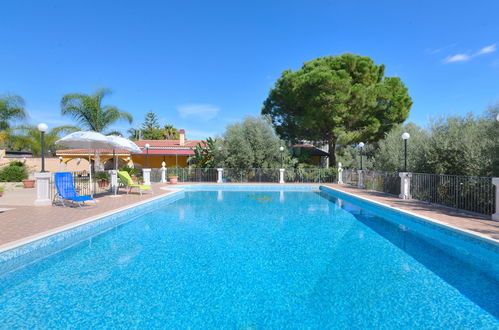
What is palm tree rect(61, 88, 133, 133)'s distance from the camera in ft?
69.1

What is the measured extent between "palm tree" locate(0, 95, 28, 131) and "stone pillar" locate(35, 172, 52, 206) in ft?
59.4

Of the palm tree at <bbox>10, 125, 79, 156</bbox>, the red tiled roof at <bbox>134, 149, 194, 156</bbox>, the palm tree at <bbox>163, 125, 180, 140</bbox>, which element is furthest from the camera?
the palm tree at <bbox>163, 125, 180, 140</bbox>

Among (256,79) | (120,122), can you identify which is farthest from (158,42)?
(256,79)

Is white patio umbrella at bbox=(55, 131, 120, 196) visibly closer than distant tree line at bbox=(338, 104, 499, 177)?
No

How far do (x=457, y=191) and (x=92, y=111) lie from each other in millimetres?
24368

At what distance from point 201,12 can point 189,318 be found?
678 inches

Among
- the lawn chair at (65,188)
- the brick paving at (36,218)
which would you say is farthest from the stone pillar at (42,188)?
the lawn chair at (65,188)

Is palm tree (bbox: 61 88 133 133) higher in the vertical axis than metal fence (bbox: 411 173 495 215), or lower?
higher

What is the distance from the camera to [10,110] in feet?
72.0

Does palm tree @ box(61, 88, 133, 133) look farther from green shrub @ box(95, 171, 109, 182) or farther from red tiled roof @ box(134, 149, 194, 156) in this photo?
green shrub @ box(95, 171, 109, 182)

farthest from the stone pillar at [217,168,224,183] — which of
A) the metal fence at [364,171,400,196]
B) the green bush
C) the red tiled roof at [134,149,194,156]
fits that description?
the green bush

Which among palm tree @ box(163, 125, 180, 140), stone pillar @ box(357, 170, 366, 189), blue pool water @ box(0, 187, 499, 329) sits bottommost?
blue pool water @ box(0, 187, 499, 329)

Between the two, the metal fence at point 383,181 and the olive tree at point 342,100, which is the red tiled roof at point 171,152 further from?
the metal fence at point 383,181

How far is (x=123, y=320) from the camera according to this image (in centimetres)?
328
